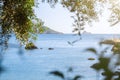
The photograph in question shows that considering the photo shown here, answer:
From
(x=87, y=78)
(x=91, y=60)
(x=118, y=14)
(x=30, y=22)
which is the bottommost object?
(x=118, y=14)

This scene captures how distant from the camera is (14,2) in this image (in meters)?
16.8

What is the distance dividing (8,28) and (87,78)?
36.6 meters

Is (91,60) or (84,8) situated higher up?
(91,60)

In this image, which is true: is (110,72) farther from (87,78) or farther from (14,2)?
(87,78)

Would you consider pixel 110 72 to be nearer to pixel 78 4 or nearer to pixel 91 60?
pixel 78 4

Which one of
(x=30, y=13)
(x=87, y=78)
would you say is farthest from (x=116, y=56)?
(x=87, y=78)

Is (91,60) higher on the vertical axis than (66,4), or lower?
higher

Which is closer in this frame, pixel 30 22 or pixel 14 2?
pixel 14 2

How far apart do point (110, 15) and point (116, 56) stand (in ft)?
40.6

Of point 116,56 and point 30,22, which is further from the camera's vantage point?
point 30,22

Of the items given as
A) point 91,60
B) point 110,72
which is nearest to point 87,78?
point 91,60

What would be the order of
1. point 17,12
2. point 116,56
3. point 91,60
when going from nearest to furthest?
point 116,56, point 17,12, point 91,60

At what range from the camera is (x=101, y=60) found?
14.6ft

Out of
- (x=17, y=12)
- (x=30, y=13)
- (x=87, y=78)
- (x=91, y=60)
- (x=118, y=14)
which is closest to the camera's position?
(x=118, y=14)
